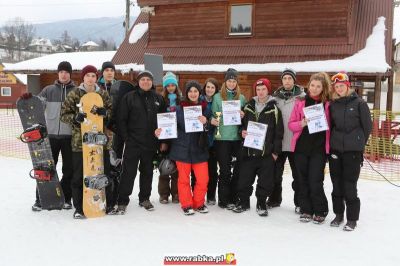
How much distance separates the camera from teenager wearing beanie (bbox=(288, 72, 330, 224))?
15.8 ft

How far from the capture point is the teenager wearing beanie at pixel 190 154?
5.18 metres

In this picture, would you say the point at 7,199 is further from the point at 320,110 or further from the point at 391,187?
the point at 391,187

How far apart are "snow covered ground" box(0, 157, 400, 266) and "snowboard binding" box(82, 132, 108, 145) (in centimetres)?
99

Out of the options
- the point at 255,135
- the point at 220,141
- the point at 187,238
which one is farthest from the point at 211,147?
the point at 187,238

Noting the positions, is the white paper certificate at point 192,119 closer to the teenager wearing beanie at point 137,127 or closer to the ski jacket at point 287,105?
the teenager wearing beanie at point 137,127

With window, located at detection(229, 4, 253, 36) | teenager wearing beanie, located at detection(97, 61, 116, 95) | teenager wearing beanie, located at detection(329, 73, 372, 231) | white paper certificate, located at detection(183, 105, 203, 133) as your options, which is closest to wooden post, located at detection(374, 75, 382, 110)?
window, located at detection(229, 4, 253, 36)

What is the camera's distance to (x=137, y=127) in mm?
5117

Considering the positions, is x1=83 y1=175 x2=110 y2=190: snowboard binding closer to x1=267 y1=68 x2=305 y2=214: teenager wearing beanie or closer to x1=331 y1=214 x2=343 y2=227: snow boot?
x1=267 y1=68 x2=305 y2=214: teenager wearing beanie

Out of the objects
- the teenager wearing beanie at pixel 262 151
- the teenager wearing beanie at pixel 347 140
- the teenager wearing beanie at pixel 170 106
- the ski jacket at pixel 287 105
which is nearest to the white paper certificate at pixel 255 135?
the teenager wearing beanie at pixel 262 151

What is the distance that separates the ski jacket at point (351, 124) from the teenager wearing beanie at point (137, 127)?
2.26m

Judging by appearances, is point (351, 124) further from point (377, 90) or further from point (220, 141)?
point (377, 90)

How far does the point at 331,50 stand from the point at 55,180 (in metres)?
9.26

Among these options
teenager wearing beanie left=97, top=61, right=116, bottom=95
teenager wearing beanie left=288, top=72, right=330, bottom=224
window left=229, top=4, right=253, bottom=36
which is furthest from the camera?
window left=229, top=4, right=253, bottom=36

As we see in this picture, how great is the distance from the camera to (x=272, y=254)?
402cm
